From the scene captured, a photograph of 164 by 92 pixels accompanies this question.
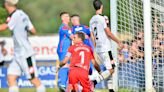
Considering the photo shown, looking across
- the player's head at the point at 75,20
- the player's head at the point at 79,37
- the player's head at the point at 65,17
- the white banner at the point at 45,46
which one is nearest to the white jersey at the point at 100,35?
the player's head at the point at 75,20

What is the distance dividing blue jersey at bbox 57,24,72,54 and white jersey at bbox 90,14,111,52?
423 mm

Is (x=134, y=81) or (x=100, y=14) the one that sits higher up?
(x=100, y=14)

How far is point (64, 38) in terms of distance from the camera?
1100 centimetres

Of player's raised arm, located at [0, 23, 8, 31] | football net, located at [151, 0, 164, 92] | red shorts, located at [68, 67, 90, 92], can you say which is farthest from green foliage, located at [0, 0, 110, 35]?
red shorts, located at [68, 67, 90, 92]

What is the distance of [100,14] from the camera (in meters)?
11.2

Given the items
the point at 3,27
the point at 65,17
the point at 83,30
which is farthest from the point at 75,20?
the point at 3,27

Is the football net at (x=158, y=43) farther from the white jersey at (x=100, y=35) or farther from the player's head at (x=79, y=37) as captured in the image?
the player's head at (x=79, y=37)

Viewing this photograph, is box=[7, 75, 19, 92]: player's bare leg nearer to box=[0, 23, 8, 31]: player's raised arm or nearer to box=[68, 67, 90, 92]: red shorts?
box=[0, 23, 8, 31]: player's raised arm

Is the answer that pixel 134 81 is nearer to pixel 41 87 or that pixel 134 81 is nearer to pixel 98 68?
pixel 98 68

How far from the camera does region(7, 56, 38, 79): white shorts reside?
33.4ft

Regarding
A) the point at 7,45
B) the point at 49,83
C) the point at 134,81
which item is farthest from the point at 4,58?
the point at 134,81

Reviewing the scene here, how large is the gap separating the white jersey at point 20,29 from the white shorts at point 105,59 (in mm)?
1345

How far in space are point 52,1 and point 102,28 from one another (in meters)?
1.19

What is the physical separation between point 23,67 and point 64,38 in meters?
1.06
